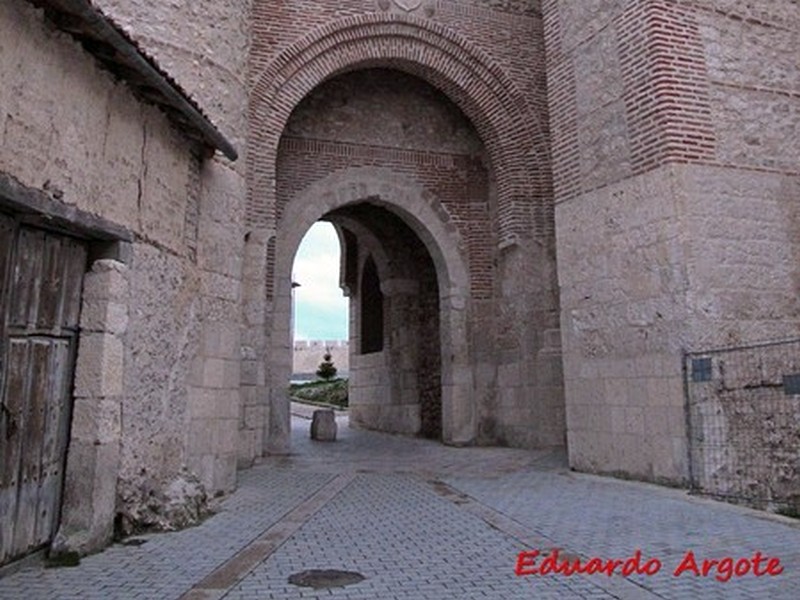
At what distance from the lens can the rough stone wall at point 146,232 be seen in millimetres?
3533

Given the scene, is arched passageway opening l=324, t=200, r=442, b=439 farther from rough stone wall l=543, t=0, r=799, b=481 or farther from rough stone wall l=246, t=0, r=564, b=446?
rough stone wall l=543, t=0, r=799, b=481

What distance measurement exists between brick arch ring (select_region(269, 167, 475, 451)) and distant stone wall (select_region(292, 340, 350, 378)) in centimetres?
2519

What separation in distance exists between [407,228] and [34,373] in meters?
9.77

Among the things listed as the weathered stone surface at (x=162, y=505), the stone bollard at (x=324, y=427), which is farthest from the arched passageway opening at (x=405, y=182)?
the weathered stone surface at (x=162, y=505)

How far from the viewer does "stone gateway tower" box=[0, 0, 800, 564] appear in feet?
12.9

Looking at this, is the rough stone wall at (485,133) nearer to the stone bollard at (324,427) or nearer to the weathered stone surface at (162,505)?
the stone bollard at (324,427)

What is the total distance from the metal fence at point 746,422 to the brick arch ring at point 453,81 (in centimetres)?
435

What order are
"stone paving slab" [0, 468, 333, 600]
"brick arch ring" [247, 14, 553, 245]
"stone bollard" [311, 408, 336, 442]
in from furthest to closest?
1. "stone bollard" [311, 408, 336, 442]
2. "brick arch ring" [247, 14, 553, 245]
3. "stone paving slab" [0, 468, 333, 600]

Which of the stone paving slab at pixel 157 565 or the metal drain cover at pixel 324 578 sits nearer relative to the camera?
the stone paving slab at pixel 157 565

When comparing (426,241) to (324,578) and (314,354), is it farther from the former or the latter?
(314,354)

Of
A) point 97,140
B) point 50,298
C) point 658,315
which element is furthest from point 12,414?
point 658,315

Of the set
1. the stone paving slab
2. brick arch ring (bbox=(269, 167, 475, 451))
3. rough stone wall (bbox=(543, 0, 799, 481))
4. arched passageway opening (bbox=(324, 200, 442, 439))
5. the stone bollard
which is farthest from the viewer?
arched passageway opening (bbox=(324, 200, 442, 439))

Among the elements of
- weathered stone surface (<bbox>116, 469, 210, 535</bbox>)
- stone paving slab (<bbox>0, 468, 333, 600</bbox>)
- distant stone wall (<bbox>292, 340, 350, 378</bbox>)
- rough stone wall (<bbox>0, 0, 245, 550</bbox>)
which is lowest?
stone paving slab (<bbox>0, 468, 333, 600</bbox>)

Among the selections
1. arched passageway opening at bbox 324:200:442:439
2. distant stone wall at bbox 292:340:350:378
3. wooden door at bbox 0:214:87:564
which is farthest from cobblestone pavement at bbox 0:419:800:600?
distant stone wall at bbox 292:340:350:378
